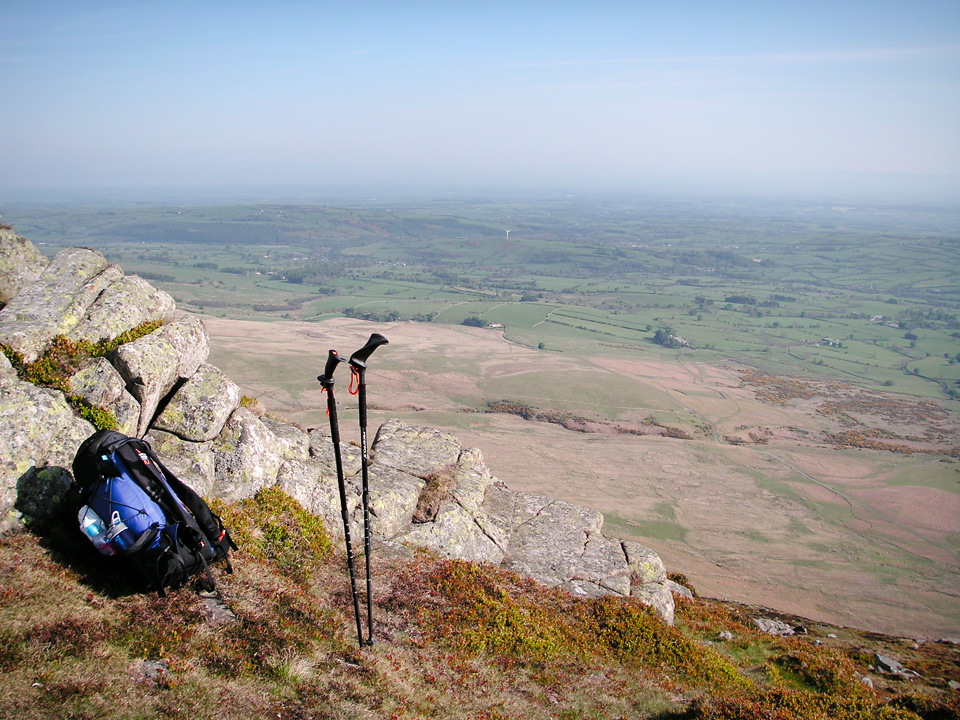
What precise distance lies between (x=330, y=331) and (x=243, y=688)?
108 meters

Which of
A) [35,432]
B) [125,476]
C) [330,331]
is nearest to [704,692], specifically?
[125,476]

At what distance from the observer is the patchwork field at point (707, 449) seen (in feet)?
135

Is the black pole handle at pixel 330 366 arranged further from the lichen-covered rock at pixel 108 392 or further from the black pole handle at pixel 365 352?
the lichen-covered rock at pixel 108 392

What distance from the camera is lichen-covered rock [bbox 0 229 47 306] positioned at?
15305 millimetres

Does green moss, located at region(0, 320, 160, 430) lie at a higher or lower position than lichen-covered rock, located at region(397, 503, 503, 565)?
higher

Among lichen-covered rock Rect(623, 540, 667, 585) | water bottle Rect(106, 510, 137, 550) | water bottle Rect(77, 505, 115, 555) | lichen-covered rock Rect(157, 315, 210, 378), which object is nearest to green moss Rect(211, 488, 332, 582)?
water bottle Rect(106, 510, 137, 550)

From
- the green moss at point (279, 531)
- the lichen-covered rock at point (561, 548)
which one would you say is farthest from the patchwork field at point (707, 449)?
the green moss at point (279, 531)

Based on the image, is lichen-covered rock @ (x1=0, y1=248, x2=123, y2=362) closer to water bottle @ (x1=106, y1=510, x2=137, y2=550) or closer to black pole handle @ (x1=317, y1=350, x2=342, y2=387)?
water bottle @ (x1=106, y1=510, x2=137, y2=550)

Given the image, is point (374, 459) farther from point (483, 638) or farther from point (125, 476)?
point (125, 476)

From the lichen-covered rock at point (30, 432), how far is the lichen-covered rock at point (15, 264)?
17.7ft

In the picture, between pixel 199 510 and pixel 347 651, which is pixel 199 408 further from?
pixel 347 651

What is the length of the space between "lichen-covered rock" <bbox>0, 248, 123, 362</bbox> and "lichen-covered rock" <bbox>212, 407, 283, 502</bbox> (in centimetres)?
471

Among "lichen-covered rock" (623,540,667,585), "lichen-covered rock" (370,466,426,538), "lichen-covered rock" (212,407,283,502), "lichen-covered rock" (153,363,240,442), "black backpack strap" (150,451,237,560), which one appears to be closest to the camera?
"black backpack strap" (150,451,237,560)

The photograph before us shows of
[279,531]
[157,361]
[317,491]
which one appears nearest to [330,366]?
[279,531]
